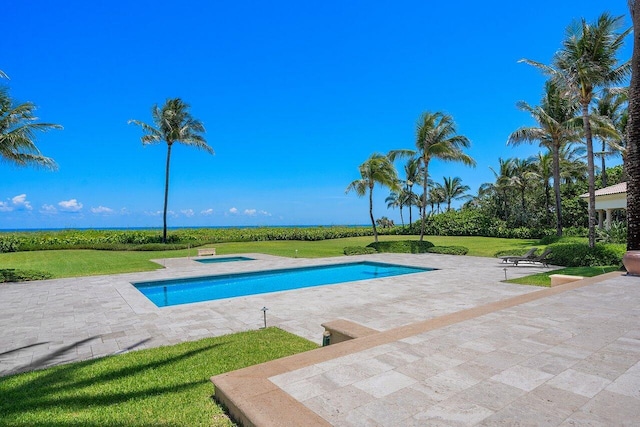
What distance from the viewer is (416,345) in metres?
3.87

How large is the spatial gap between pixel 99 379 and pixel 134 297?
6.04 m

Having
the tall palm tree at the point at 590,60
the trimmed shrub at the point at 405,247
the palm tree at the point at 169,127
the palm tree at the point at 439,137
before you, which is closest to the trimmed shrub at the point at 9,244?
the palm tree at the point at 169,127

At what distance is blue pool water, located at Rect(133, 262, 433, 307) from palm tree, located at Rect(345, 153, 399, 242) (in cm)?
724

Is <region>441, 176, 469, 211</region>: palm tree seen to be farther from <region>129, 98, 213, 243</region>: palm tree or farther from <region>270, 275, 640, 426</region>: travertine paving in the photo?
<region>270, 275, 640, 426</region>: travertine paving

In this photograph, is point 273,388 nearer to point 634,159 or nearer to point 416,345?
point 416,345

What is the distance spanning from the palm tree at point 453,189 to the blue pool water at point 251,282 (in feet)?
119

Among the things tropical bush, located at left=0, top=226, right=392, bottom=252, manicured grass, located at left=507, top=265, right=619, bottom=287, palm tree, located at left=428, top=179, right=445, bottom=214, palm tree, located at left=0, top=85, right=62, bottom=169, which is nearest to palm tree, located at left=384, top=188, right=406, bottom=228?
palm tree, located at left=428, top=179, right=445, bottom=214

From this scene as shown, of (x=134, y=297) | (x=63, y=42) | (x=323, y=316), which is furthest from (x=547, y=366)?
(x=63, y=42)

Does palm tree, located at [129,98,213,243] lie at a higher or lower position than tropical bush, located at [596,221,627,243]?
higher

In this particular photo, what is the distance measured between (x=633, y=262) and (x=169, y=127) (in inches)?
1072

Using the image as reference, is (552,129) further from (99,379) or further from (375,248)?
(99,379)

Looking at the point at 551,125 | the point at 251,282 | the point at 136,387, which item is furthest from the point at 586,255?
the point at 136,387

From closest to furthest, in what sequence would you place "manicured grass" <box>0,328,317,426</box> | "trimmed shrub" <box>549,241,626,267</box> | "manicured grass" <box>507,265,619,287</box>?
"manicured grass" <box>0,328,317,426</box>, "manicured grass" <box>507,265,619,287</box>, "trimmed shrub" <box>549,241,626,267</box>

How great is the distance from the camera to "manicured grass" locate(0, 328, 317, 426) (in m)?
2.95
